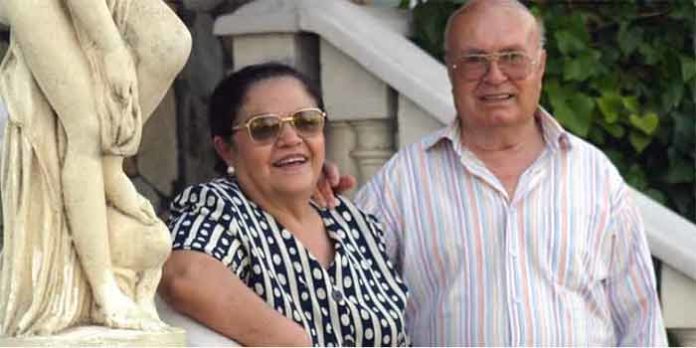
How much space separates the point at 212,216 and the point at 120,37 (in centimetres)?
76

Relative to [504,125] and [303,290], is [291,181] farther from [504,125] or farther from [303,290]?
[504,125]

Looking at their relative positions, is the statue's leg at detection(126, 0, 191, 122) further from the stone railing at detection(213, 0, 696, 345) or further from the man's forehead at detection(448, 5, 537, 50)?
the stone railing at detection(213, 0, 696, 345)

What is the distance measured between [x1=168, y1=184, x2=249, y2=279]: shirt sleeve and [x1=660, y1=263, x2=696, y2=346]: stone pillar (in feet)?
5.17

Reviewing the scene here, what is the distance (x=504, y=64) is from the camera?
7.64 metres

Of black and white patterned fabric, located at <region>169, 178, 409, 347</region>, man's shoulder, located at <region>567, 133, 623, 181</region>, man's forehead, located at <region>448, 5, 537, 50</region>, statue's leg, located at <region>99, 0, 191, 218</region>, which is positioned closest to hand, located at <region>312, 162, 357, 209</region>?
black and white patterned fabric, located at <region>169, 178, 409, 347</region>

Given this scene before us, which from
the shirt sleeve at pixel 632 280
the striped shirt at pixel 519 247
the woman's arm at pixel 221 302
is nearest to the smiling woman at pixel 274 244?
the woman's arm at pixel 221 302

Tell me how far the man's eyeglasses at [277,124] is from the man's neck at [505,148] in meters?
0.66

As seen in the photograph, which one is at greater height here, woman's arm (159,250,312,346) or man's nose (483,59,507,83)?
man's nose (483,59,507,83)

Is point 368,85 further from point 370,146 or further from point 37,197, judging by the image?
point 37,197

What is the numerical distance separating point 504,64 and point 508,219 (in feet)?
1.39

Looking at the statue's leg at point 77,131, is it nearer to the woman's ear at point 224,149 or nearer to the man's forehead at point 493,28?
the woman's ear at point 224,149

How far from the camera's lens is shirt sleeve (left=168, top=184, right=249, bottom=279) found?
6992 millimetres

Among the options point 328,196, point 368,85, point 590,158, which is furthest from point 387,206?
point 368,85

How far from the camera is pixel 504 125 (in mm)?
7641
